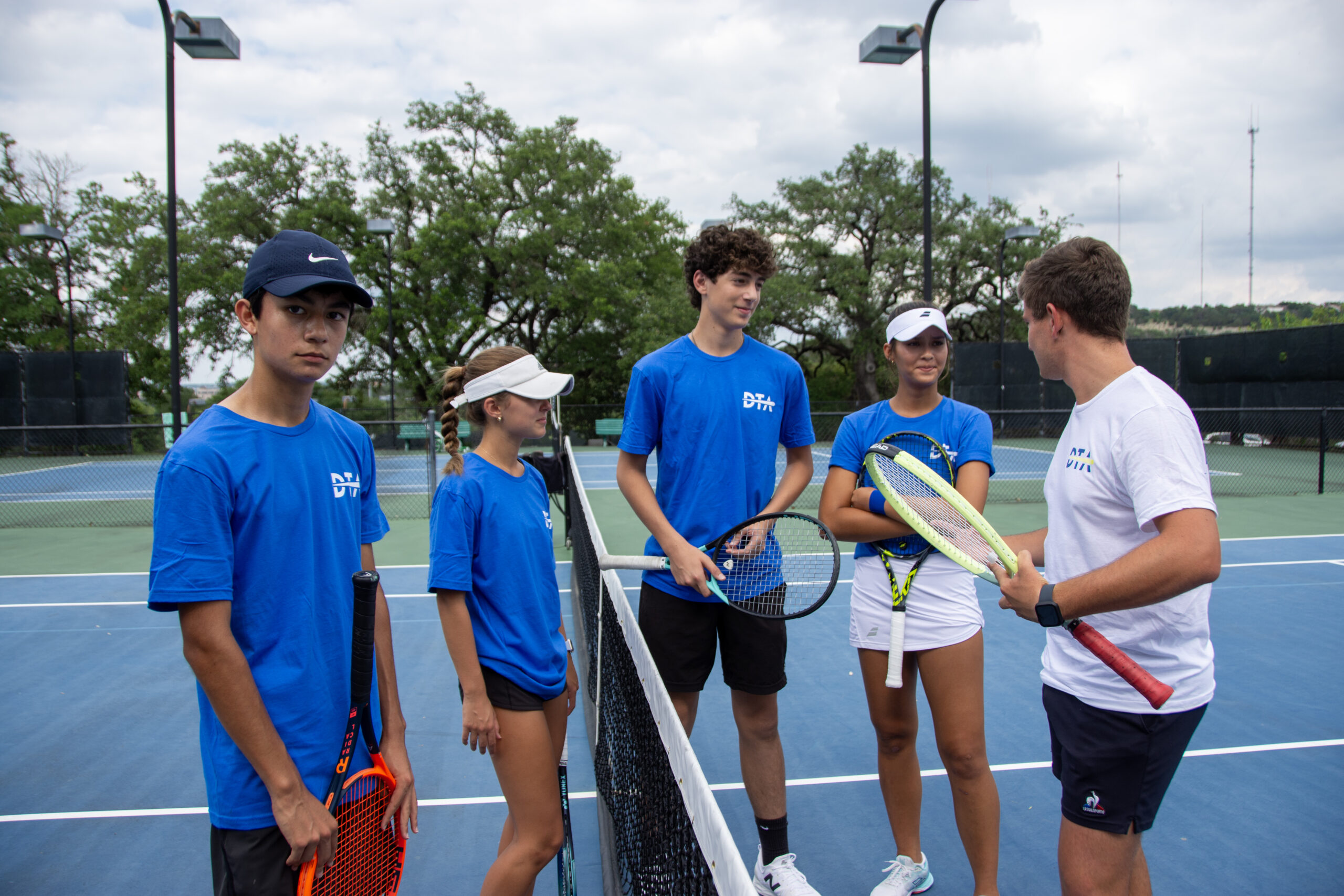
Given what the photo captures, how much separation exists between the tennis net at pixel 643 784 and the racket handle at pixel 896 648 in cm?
83

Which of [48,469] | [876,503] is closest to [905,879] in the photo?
[876,503]

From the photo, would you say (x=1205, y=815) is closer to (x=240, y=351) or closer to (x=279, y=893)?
(x=279, y=893)

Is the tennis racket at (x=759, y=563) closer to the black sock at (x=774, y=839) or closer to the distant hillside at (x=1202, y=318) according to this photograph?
the black sock at (x=774, y=839)

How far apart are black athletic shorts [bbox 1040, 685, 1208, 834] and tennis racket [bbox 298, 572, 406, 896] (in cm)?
154

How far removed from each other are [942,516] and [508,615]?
1293mm

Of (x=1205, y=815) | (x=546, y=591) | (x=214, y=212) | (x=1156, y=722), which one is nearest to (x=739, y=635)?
(x=546, y=591)

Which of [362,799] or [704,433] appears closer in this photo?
[362,799]

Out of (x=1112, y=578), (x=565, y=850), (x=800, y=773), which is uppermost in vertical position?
(x=1112, y=578)

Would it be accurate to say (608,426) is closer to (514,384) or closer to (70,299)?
(70,299)

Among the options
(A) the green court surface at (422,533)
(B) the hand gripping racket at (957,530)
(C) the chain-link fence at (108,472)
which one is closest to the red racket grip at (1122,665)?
(B) the hand gripping racket at (957,530)

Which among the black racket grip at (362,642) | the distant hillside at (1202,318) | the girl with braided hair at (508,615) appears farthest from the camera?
the distant hillside at (1202,318)

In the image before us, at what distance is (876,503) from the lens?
2.66m

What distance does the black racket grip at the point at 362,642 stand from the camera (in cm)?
173

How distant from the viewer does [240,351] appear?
87.3 ft
